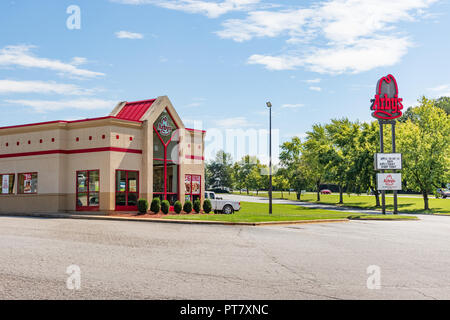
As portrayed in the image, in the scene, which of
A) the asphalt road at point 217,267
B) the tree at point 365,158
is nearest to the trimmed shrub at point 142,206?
the asphalt road at point 217,267

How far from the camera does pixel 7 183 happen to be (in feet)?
108

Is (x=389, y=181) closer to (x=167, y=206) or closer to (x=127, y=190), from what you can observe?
(x=167, y=206)

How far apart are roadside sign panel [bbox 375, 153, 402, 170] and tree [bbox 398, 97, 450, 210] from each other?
15041 millimetres

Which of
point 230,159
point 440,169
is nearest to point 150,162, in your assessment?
point 440,169

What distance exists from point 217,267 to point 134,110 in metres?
24.9

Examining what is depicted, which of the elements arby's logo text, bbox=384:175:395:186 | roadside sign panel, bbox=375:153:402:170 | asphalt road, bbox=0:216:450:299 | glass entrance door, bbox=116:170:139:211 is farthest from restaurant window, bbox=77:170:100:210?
arby's logo text, bbox=384:175:395:186

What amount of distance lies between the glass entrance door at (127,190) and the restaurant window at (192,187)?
4.25 meters

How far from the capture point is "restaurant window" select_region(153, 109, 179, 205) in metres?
32.0
